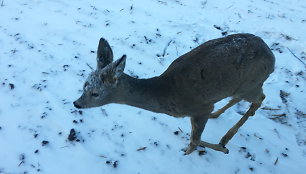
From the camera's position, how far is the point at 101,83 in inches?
132

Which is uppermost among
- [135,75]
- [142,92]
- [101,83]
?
[101,83]

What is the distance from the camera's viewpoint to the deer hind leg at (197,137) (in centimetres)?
379

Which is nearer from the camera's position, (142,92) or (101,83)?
(101,83)

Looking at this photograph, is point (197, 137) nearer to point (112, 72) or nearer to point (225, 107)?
point (225, 107)

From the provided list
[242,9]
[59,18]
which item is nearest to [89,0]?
[59,18]

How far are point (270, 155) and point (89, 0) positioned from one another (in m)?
4.47

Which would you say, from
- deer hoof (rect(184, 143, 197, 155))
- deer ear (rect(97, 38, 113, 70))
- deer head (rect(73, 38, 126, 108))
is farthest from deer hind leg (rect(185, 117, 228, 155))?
deer ear (rect(97, 38, 113, 70))

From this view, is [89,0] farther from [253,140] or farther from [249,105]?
[253,140]

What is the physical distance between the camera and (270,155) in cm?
412

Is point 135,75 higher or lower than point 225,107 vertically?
lower

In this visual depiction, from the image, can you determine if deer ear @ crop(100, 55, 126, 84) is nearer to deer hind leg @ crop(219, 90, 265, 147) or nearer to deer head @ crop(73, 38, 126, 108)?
deer head @ crop(73, 38, 126, 108)

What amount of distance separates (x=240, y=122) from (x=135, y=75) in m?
1.77

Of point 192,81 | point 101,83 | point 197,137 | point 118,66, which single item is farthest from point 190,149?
point 118,66

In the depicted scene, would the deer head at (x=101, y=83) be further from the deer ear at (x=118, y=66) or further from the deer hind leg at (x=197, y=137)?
the deer hind leg at (x=197, y=137)
